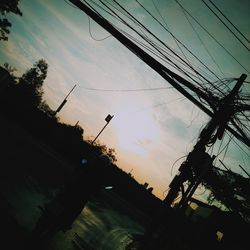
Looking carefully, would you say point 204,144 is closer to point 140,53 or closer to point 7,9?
point 140,53

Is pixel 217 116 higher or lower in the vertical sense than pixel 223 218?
higher

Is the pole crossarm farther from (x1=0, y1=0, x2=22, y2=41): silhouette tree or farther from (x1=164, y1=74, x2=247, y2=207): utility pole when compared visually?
(x1=0, y1=0, x2=22, y2=41): silhouette tree

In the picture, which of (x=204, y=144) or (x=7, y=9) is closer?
(x=204, y=144)

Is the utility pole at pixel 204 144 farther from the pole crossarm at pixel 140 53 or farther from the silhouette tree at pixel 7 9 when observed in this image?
the silhouette tree at pixel 7 9

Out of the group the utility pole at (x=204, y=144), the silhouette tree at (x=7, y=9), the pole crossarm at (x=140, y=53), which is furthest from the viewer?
the silhouette tree at (x=7, y=9)

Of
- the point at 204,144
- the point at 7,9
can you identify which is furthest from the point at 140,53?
the point at 7,9

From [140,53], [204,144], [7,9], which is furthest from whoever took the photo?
[7,9]

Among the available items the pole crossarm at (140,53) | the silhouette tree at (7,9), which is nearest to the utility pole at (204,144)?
the pole crossarm at (140,53)

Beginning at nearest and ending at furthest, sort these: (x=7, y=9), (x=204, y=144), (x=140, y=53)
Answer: (x=140, y=53) → (x=204, y=144) → (x=7, y=9)

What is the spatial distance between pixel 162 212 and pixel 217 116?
3.96m

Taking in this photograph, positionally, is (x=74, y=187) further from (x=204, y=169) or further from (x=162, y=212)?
(x=204, y=169)

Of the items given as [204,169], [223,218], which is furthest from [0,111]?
[223,218]

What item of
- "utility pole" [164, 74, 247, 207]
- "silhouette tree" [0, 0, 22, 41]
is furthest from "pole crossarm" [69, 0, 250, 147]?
"silhouette tree" [0, 0, 22, 41]

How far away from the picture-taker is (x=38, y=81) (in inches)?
2837
